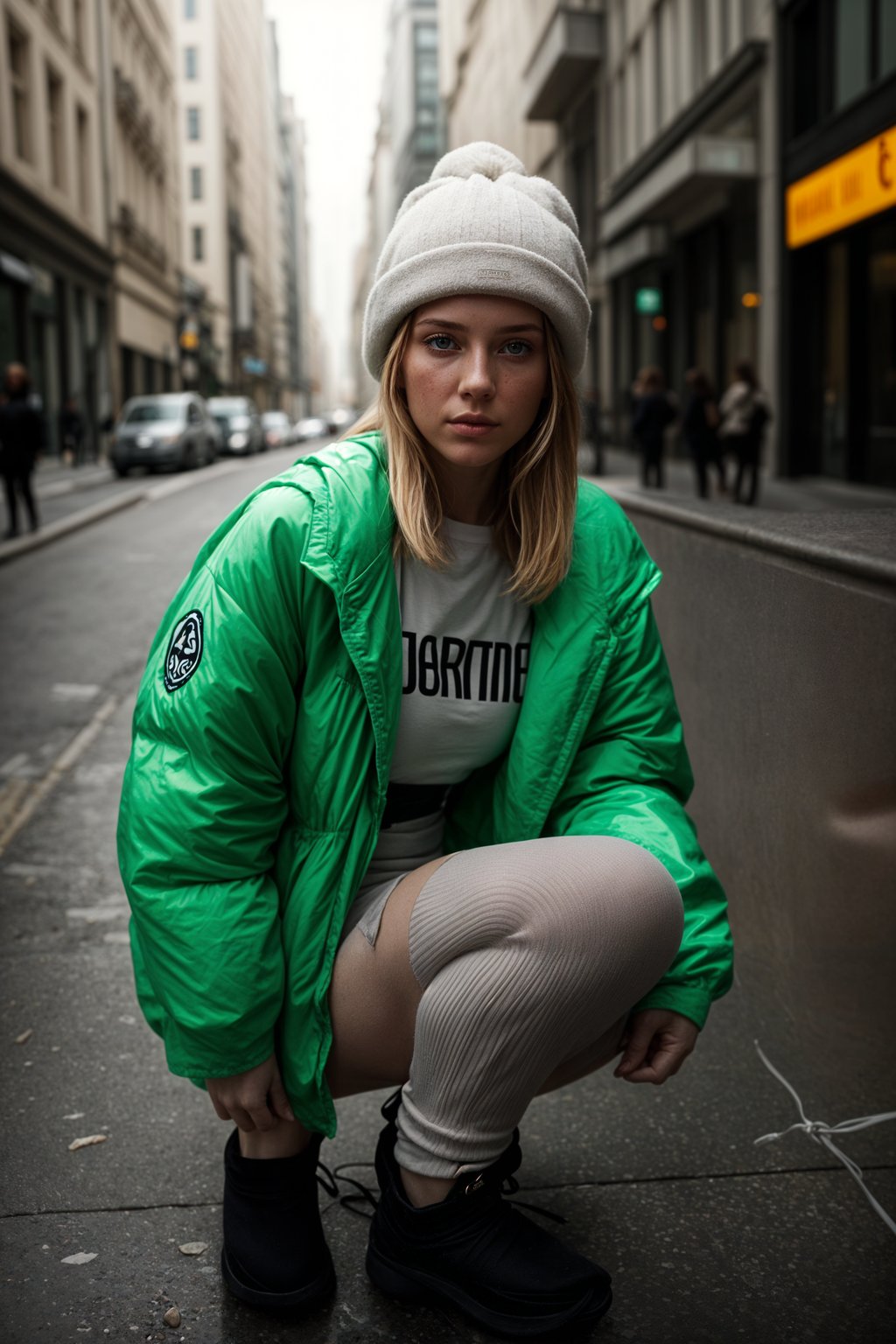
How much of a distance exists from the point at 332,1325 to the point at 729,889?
5.72 ft

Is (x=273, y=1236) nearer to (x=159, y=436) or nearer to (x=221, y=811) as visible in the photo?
(x=221, y=811)

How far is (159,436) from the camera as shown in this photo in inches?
982

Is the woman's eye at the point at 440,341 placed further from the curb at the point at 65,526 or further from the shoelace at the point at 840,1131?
the curb at the point at 65,526

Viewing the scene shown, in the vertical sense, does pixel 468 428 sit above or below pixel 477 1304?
above

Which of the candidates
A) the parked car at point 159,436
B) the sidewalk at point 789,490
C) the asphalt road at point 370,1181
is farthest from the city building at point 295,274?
the asphalt road at point 370,1181

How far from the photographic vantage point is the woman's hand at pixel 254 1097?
1.92 metres

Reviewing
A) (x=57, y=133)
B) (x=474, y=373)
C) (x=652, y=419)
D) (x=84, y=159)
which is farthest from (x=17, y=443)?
(x=84, y=159)

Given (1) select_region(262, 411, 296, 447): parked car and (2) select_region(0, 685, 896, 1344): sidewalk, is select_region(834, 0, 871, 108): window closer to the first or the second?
(2) select_region(0, 685, 896, 1344): sidewalk

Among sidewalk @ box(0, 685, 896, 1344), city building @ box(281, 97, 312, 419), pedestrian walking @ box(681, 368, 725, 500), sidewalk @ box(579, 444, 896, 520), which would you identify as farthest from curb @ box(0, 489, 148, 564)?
city building @ box(281, 97, 312, 419)

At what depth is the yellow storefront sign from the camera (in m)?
13.1

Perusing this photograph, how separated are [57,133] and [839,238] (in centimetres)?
2113

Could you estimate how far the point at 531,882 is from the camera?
1.86 metres

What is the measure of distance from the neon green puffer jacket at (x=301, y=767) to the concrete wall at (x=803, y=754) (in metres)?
0.45

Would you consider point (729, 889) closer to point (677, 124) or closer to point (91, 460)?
point (677, 124)
